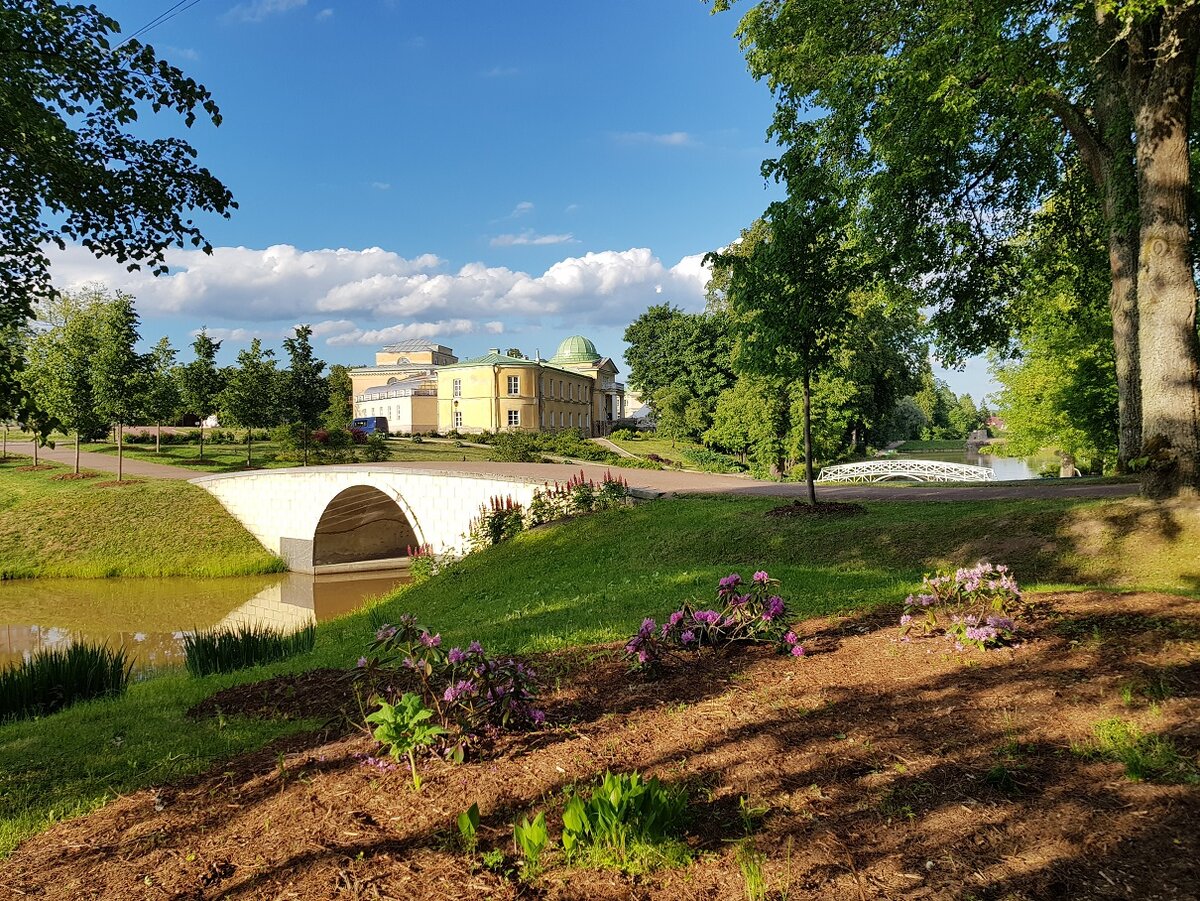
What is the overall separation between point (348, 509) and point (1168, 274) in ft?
81.4

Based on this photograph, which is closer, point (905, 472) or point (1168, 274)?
point (1168, 274)

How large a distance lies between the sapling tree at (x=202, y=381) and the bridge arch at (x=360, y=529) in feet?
38.7

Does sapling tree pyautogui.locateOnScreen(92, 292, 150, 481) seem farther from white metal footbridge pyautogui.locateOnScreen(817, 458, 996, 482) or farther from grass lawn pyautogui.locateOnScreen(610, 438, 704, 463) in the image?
white metal footbridge pyautogui.locateOnScreen(817, 458, 996, 482)

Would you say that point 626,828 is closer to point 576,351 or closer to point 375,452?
point 375,452

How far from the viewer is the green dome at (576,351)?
7394cm

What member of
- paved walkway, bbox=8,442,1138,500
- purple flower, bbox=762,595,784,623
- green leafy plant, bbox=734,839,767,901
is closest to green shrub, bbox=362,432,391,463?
paved walkway, bbox=8,442,1138,500

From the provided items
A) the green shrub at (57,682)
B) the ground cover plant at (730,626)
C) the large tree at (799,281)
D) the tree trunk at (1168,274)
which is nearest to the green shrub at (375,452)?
the large tree at (799,281)

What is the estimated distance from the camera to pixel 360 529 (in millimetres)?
28141

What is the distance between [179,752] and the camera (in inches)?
147

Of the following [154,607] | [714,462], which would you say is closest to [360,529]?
[154,607]

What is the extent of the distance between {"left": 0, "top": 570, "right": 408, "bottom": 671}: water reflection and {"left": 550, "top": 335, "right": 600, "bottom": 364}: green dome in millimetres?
50715

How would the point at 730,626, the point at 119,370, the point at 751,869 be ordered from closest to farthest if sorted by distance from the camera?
the point at 751,869 → the point at 730,626 → the point at 119,370

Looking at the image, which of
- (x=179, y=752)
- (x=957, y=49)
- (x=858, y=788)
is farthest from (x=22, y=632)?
(x=957, y=49)

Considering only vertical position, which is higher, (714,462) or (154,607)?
(714,462)
